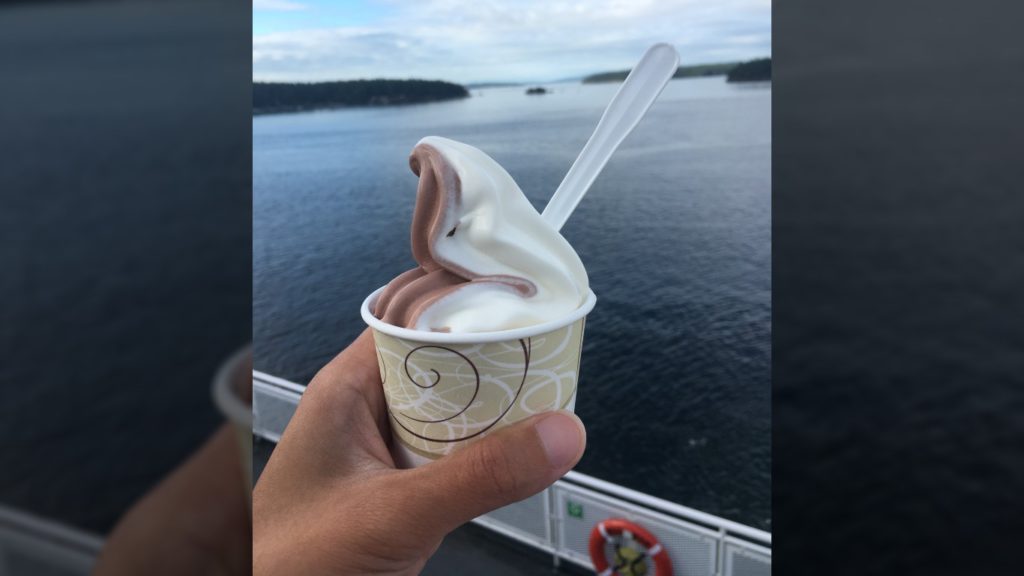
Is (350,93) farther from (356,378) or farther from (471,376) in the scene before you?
(471,376)

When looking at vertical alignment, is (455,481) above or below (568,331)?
below

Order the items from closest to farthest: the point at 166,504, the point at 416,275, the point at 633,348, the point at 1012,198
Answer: the point at 166,504
the point at 416,275
the point at 1012,198
the point at 633,348

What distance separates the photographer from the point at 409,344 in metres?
0.70

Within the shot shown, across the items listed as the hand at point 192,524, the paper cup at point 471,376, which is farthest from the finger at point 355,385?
the hand at point 192,524

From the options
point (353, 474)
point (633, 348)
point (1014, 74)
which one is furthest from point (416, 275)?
point (1014, 74)

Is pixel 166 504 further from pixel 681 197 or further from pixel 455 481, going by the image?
pixel 681 197

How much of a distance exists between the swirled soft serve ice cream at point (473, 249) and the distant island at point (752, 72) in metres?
6.50

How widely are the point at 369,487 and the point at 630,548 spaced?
67.1 inches

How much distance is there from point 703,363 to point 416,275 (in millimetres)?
5502

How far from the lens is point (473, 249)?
787 millimetres

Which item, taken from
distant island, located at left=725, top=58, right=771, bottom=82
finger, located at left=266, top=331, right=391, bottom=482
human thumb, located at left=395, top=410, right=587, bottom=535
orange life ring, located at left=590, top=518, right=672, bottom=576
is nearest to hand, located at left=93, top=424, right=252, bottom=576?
human thumb, located at left=395, top=410, right=587, bottom=535

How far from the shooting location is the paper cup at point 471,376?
0.69 meters

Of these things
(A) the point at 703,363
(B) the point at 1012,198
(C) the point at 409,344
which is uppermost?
(B) the point at 1012,198

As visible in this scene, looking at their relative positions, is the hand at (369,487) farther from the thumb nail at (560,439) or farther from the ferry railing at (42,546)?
the ferry railing at (42,546)
